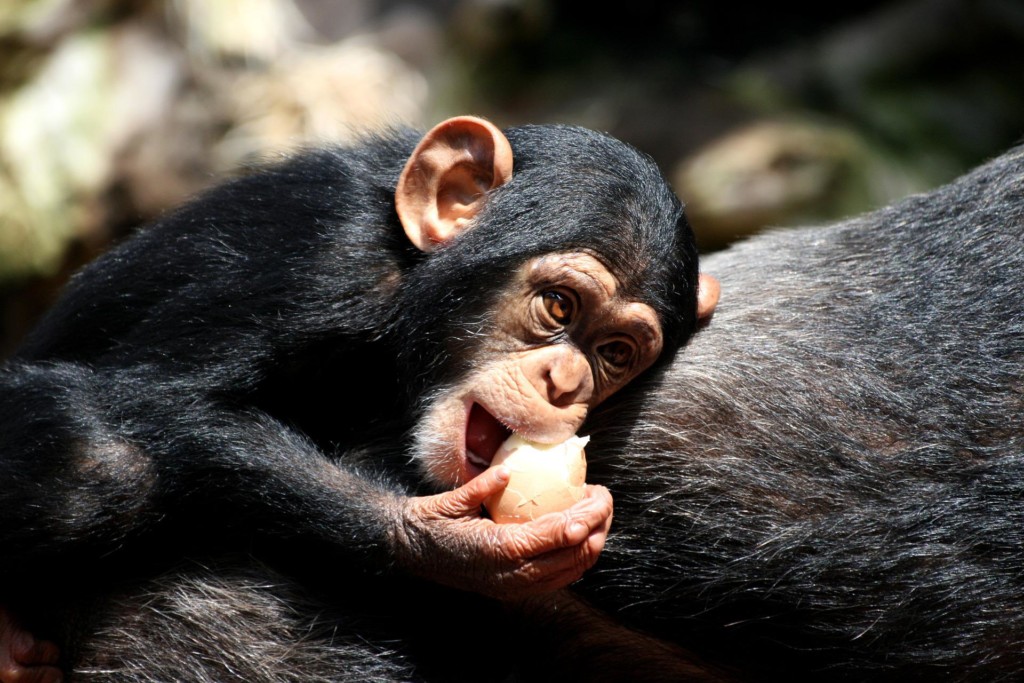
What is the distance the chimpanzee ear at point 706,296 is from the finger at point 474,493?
99 centimetres

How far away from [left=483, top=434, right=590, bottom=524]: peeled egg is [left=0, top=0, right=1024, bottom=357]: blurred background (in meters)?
7.25

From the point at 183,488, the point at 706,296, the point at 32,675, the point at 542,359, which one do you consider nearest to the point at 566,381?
the point at 542,359

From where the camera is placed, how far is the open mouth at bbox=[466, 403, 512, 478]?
11.3ft

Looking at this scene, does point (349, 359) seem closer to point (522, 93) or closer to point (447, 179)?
point (447, 179)

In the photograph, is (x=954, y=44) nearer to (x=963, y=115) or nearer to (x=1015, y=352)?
(x=963, y=115)

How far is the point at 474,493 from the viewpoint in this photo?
3.12 m

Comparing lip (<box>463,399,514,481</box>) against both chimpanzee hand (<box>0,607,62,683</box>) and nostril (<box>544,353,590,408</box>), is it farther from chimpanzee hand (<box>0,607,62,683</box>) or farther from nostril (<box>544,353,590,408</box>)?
chimpanzee hand (<box>0,607,62,683</box>)

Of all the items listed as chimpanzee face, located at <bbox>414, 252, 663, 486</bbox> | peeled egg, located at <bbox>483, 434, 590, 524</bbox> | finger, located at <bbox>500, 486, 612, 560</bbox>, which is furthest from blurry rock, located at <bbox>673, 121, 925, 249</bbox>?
finger, located at <bbox>500, 486, 612, 560</bbox>

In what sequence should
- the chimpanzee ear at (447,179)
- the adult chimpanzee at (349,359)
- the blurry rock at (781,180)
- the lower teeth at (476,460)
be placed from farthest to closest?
the blurry rock at (781,180)
the chimpanzee ear at (447,179)
the lower teeth at (476,460)
the adult chimpanzee at (349,359)

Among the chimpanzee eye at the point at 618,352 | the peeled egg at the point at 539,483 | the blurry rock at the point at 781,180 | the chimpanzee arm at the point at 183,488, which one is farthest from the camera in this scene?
the blurry rock at the point at 781,180

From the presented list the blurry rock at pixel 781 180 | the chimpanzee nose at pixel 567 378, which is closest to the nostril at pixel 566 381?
the chimpanzee nose at pixel 567 378

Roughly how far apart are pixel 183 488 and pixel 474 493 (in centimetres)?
88

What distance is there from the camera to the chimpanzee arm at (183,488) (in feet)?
10.5

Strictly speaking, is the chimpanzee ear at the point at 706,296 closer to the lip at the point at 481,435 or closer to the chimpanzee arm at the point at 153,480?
the lip at the point at 481,435
